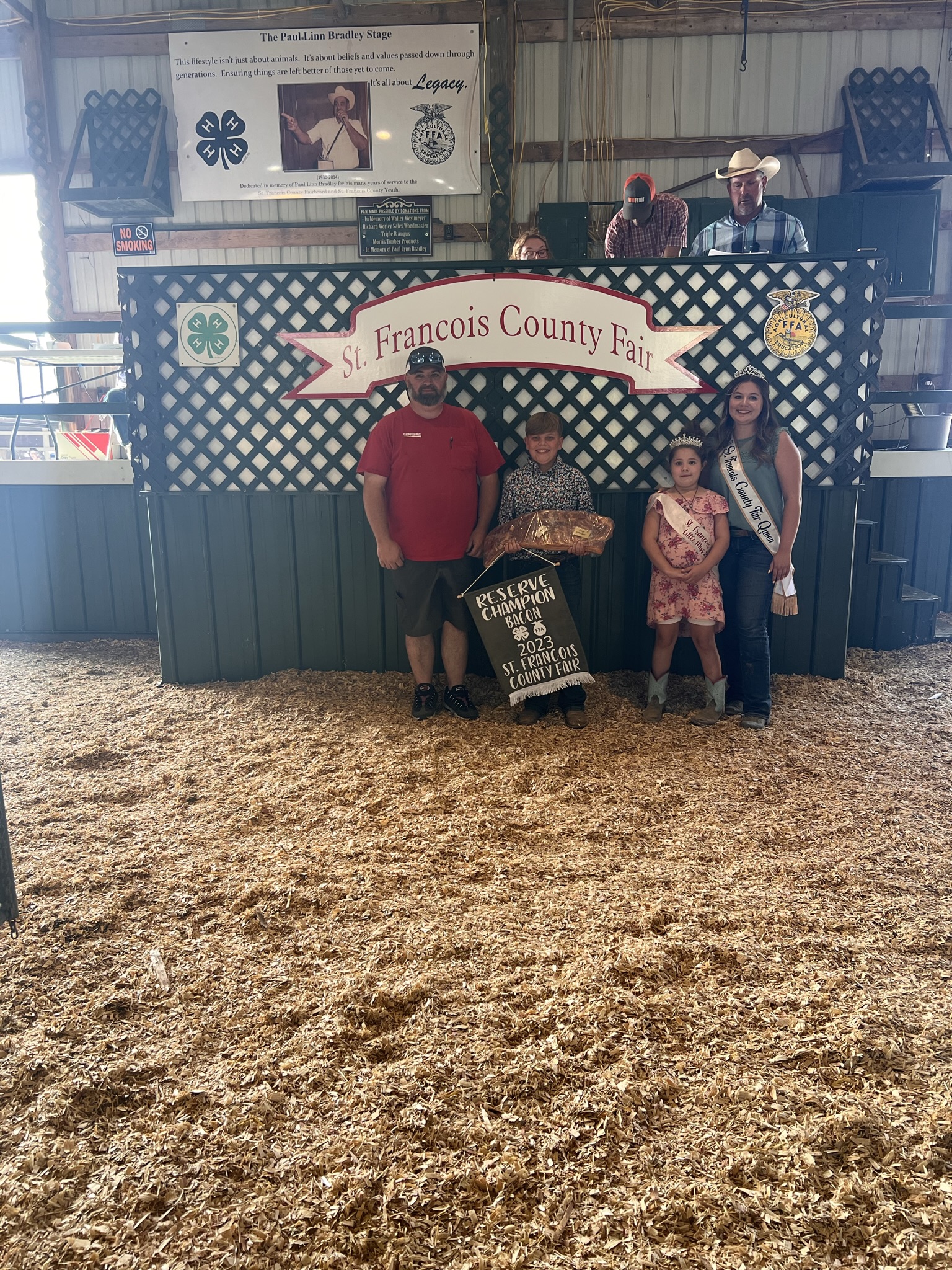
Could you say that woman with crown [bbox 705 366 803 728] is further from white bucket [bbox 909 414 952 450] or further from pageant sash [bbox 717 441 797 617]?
white bucket [bbox 909 414 952 450]

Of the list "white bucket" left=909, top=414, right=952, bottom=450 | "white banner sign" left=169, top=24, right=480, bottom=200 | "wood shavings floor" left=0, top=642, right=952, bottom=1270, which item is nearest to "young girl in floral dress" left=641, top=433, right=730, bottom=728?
"wood shavings floor" left=0, top=642, right=952, bottom=1270

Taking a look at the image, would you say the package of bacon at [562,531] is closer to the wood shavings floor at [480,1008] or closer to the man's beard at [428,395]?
the man's beard at [428,395]

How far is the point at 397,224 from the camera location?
6562 mm

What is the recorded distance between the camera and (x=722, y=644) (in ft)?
11.6

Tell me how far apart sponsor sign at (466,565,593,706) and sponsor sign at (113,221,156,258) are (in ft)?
17.8

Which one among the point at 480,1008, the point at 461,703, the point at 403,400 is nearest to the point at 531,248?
the point at 403,400

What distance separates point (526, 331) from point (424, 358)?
21.7 inches

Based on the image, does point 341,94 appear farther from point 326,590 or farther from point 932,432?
point 932,432

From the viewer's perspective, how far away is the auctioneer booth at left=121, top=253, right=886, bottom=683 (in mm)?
3355

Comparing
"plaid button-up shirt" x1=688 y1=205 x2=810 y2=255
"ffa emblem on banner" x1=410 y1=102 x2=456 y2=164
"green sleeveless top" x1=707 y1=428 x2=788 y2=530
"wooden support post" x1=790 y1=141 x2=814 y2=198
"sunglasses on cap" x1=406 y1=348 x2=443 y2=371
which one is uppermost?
"ffa emblem on banner" x1=410 y1=102 x2=456 y2=164

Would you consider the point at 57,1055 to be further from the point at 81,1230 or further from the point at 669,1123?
the point at 669,1123

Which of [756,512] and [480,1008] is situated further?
[756,512]

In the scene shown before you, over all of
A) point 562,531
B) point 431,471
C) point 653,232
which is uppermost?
point 653,232

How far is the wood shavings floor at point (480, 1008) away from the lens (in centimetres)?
111
